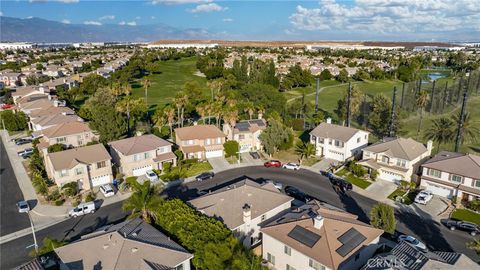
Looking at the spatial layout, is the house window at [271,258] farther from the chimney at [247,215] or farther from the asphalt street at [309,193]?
the asphalt street at [309,193]

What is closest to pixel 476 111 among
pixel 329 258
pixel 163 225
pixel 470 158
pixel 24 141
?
pixel 470 158

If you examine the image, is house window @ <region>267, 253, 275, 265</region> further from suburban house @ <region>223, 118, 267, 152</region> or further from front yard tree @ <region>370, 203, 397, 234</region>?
suburban house @ <region>223, 118, 267, 152</region>

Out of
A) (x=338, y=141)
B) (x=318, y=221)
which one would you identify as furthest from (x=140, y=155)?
(x=338, y=141)

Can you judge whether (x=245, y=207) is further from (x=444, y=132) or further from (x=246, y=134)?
(x=444, y=132)

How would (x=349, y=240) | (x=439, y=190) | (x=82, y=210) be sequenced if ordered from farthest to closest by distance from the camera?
(x=439, y=190), (x=82, y=210), (x=349, y=240)

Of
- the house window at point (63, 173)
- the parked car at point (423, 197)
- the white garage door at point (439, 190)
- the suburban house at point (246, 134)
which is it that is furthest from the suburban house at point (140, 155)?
the white garage door at point (439, 190)

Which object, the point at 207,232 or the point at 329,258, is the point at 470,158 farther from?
the point at 207,232
